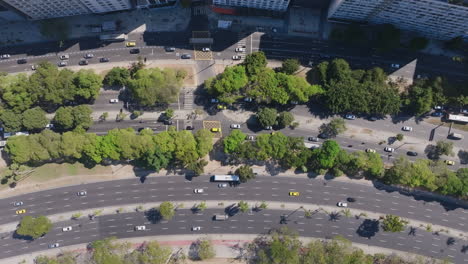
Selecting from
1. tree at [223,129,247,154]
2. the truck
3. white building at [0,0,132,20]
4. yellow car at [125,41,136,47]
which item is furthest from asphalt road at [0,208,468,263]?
white building at [0,0,132,20]

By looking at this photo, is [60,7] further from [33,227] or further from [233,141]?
[33,227]

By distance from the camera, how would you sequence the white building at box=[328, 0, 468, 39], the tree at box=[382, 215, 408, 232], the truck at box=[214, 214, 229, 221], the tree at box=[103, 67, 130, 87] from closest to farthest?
the white building at box=[328, 0, 468, 39] < the tree at box=[382, 215, 408, 232] < the tree at box=[103, 67, 130, 87] < the truck at box=[214, 214, 229, 221]

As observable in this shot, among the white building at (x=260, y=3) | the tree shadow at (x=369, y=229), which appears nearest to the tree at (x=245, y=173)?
the tree shadow at (x=369, y=229)

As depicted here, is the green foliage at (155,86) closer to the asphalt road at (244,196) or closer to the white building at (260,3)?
the asphalt road at (244,196)

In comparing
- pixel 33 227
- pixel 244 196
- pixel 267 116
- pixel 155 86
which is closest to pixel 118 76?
pixel 155 86

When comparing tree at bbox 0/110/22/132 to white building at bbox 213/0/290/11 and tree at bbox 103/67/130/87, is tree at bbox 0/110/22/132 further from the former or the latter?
white building at bbox 213/0/290/11
